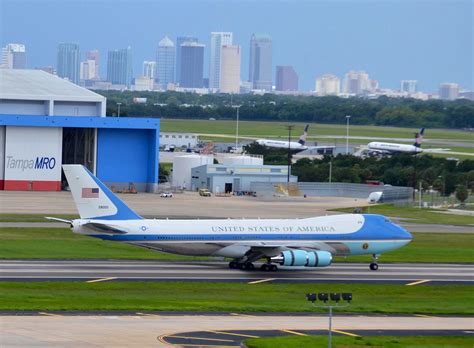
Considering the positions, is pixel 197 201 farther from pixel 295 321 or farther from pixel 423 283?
pixel 295 321

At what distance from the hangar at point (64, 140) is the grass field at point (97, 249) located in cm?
4064

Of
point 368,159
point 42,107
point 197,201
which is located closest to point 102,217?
point 197,201

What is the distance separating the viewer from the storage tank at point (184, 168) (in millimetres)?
138750

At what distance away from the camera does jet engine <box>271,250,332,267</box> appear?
196ft

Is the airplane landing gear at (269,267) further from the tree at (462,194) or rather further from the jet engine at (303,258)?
the tree at (462,194)

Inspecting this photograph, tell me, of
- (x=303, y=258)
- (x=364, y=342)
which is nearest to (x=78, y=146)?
(x=303, y=258)

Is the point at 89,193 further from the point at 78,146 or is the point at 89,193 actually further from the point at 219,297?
the point at 78,146

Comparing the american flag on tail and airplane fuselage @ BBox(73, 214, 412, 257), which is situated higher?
the american flag on tail

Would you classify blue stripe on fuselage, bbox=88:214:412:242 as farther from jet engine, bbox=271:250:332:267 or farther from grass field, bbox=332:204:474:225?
grass field, bbox=332:204:474:225

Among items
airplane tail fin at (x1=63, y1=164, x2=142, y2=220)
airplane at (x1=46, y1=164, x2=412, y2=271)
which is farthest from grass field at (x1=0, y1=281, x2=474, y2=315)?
airplane tail fin at (x1=63, y1=164, x2=142, y2=220)

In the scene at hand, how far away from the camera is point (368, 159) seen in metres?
175

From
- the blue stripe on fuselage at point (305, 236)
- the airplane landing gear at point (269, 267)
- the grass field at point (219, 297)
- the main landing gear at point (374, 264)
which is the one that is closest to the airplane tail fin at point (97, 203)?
the blue stripe on fuselage at point (305, 236)

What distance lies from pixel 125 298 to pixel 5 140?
73342 mm

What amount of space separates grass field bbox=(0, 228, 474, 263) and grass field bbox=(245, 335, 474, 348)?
85.8ft
